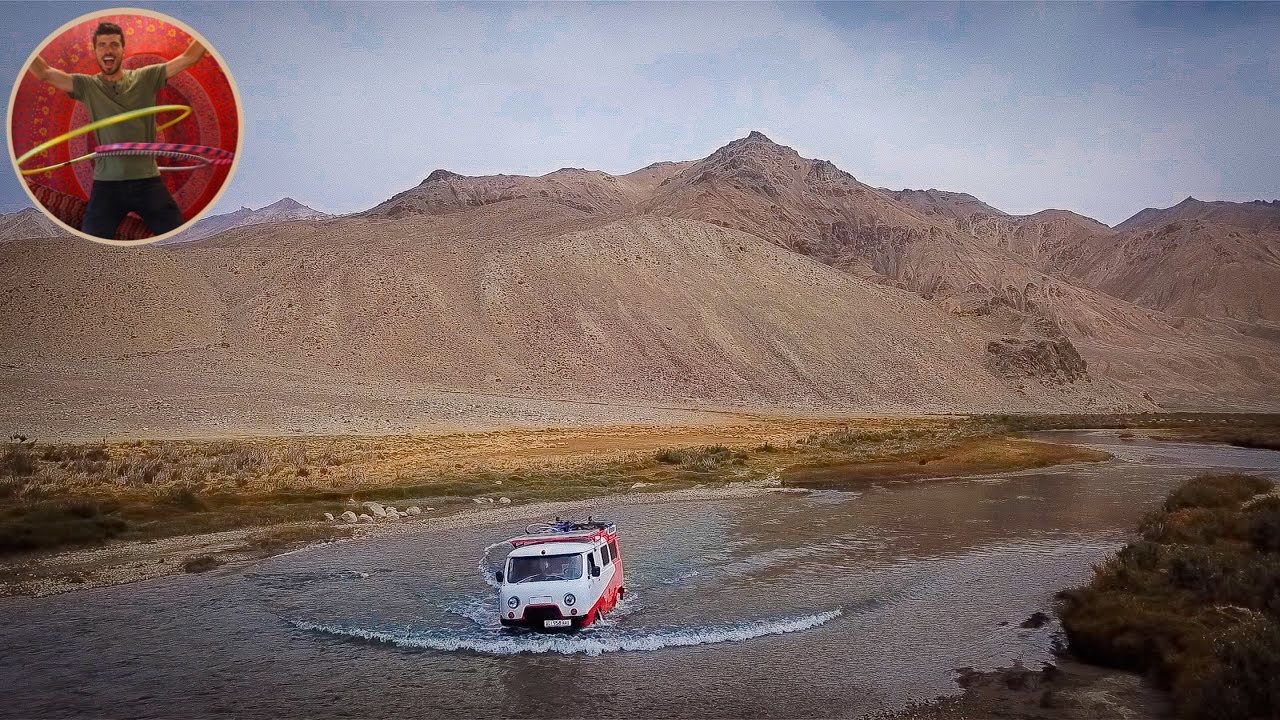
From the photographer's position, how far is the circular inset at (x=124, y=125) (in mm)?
11391

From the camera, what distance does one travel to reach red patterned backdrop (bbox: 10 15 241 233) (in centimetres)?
1139

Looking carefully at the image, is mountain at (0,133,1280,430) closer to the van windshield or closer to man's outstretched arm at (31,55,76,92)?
the van windshield

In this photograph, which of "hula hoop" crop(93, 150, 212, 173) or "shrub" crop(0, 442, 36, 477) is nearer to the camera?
"hula hoop" crop(93, 150, 212, 173)

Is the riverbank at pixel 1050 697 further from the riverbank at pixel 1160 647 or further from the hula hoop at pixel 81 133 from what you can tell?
the hula hoop at pixel 81 133

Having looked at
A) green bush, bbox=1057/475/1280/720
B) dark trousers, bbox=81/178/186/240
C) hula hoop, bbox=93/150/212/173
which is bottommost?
green bush, bbox=1057/475/1280/720

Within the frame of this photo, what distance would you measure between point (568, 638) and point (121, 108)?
1228 cm

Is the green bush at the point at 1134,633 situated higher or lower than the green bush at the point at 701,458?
lower

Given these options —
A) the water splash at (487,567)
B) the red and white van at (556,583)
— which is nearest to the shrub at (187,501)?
the water splash at (487,567)

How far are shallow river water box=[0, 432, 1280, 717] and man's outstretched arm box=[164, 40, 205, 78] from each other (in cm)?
990

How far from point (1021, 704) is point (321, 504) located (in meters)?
26.3

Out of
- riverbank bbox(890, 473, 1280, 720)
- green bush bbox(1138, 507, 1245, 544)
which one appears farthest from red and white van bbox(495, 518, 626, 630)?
green bush bbox(1138, 507, 1245, 544)

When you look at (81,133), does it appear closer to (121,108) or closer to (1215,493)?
(121,108)

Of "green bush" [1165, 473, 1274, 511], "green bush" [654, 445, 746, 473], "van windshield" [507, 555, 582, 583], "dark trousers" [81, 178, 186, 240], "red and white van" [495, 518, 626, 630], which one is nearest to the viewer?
"dark trousers" [81, 178, 186, 240]

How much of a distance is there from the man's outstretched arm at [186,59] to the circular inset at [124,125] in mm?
13
